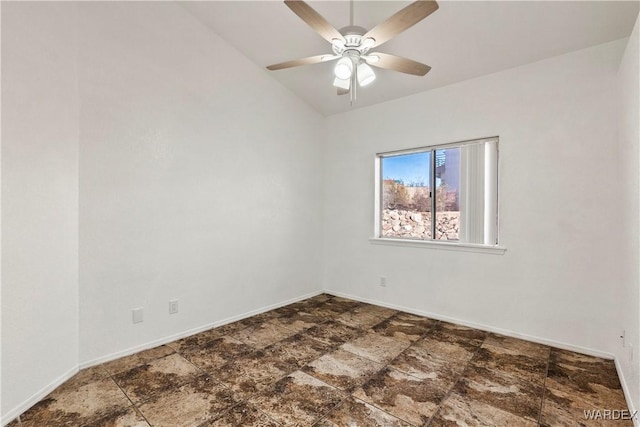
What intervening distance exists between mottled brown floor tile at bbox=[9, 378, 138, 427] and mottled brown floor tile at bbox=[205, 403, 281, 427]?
1.48 feet

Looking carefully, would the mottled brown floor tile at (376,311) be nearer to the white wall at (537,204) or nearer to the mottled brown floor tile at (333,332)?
the white wall at (537,204)

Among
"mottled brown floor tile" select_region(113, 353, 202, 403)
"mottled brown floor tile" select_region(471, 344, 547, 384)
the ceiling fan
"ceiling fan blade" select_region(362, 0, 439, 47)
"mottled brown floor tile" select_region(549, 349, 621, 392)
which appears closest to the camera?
"ceiling fan blade" select_region(362, 0, 439, 47)

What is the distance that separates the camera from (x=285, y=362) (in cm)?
244

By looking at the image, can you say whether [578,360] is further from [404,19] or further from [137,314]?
[137,314]

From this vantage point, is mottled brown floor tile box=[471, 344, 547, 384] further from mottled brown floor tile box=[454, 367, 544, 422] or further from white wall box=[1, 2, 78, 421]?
white wall box=[1, 2, 78, 421]

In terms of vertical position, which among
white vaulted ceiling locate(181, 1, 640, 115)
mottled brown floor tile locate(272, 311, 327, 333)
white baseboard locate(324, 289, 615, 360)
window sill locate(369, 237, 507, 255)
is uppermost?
white vaulted ceiling locate(181, 1, 640, 115)

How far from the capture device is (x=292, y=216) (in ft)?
13.5

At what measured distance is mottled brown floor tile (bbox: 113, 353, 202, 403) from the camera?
2.03 m

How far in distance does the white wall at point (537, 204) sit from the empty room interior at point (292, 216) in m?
0.02

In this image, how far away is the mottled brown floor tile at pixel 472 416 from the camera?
173cm

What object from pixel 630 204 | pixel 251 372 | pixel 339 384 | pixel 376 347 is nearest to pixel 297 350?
pixel 251 372

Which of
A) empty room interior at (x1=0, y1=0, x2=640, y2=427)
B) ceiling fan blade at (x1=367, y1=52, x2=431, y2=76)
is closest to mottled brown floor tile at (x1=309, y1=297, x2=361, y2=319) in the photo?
empty room interior at (x1=0, y1=0, x2=640, y2=427)

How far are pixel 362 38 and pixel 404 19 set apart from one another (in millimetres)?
353

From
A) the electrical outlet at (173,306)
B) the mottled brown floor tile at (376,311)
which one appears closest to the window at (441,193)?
the mottled brown floor tile at (376,311)
